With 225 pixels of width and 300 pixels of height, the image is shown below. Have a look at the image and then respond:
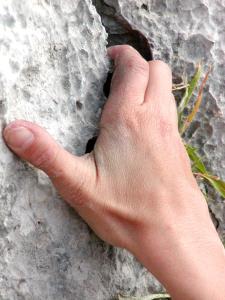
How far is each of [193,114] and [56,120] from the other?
49 cm

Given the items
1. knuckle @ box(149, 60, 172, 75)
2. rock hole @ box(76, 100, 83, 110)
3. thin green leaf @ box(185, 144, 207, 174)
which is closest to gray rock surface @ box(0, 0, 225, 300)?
rock hole @ box(76, 100, 83, 110)

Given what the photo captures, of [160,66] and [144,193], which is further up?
[160,66]

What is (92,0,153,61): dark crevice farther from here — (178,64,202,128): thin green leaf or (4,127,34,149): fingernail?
(4,127,34,149): fingernail

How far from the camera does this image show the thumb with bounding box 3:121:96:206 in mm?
1141

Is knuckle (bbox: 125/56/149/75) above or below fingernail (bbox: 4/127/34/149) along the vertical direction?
above

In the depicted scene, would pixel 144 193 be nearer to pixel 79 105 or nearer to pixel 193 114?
pixel 79 105

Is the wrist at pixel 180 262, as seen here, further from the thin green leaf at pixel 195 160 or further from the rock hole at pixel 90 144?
the thin green leaf at pixel 195 160

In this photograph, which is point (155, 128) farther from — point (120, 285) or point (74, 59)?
point (120, 285)

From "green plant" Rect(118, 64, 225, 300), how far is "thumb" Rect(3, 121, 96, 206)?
490 mm

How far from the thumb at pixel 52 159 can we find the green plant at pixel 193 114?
0.49 m

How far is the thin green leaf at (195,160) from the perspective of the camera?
5.46 ft

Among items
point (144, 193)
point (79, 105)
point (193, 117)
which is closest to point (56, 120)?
point (79, 105)

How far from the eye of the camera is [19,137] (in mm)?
1146

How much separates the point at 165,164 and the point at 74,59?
0.32 m
